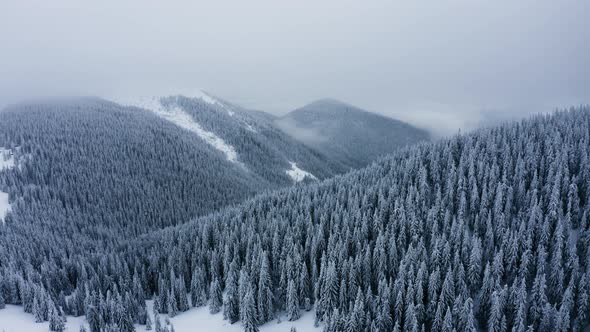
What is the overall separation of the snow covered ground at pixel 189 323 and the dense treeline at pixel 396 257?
1.60 metres

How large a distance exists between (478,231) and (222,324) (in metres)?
55.7

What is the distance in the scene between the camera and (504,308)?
188ft

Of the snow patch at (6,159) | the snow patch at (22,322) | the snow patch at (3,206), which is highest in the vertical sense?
the snow patch at (6,159)

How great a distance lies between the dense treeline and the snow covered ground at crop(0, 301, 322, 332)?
160 cm

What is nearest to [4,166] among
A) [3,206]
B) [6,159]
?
[6,159]

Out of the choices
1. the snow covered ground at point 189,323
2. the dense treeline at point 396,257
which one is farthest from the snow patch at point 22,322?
the dense treeline at point 396,257

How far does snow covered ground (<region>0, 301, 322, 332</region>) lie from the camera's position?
218 ft

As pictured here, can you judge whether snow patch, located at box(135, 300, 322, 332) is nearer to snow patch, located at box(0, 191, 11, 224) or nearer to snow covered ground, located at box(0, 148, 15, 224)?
snow patch, located at box(0, 191, 11, 224)

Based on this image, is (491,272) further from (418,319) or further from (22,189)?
(22,189)

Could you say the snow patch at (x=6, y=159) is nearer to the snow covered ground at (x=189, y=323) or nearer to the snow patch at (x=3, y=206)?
the snow patch at (x=3, y=206)

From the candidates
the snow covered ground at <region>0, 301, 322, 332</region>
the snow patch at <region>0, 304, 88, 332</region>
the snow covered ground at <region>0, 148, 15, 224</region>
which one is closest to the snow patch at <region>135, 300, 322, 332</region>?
the snow covered ground at <region>0, 301, 322, 332</region>

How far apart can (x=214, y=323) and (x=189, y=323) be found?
5726 mm

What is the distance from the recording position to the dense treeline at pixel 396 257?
192 feet

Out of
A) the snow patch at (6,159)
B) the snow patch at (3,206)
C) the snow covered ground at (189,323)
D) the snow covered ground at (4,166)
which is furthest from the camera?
the snow patch at (6,159)
